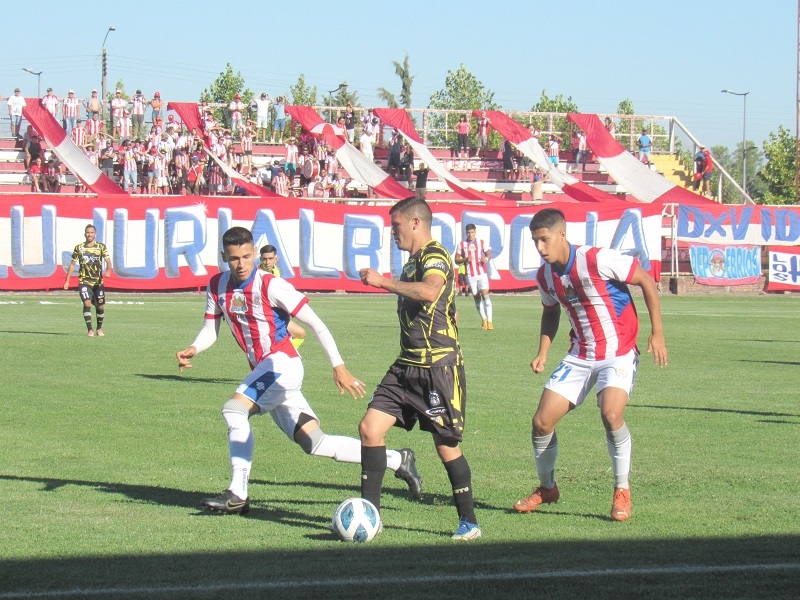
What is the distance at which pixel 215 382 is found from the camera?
15.0 metres

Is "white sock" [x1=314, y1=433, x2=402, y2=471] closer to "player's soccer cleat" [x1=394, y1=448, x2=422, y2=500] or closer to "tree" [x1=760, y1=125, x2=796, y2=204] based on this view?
"player's soccer cleat" [x1=394, y1=448, x2=422, y2=500]

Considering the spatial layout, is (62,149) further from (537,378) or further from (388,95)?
(388,95)

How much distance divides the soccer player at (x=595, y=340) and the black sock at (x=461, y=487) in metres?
0.98

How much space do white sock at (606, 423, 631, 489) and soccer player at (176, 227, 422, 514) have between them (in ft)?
4.83

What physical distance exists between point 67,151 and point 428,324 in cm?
3500

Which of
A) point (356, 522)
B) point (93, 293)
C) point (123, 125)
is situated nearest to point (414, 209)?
point (356, 522)

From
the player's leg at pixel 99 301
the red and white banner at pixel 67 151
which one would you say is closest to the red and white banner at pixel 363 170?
the red and white banner at pixel 67 151

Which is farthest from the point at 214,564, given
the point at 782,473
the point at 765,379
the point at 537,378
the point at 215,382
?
the point at 765,379

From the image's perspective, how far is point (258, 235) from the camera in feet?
123

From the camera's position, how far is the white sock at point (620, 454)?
7410 millimetres

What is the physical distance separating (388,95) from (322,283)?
176 ft

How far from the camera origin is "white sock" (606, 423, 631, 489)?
7.41m

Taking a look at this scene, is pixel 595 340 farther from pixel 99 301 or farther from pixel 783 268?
pixel 783 268

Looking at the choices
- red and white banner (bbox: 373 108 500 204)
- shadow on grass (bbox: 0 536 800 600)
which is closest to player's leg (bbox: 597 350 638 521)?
shadow on grass (bbox: 0 536 800 600)
